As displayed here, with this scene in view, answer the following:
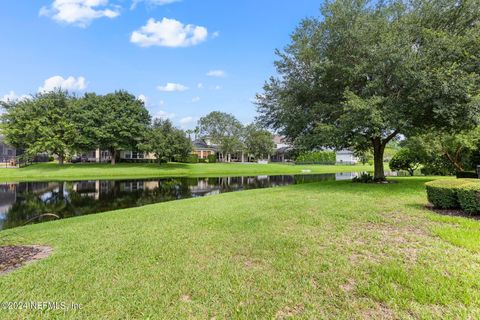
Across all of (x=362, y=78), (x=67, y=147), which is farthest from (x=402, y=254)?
(x=67, y=147)

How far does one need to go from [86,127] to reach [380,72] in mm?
35216

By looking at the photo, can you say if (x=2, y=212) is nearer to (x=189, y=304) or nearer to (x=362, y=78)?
(x=189, y=304)

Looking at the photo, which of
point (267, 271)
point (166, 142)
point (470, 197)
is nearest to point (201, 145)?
point (166, 142)

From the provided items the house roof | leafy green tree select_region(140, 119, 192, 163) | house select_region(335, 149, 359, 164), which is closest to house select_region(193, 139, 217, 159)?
the house roof

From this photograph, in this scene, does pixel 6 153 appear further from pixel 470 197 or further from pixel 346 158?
pixel 346 158

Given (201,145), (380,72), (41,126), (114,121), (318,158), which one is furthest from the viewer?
(201,145)

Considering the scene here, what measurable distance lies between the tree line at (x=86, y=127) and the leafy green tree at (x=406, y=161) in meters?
17.5

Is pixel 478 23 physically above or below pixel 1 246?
above

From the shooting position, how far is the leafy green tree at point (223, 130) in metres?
56.3

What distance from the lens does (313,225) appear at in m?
6.27

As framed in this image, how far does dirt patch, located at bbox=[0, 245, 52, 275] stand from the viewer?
180 inches

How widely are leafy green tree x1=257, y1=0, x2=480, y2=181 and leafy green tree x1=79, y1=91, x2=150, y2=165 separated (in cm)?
2784

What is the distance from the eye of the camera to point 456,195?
22.6 feet

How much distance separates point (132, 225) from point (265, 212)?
3.73m
